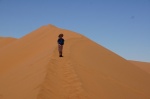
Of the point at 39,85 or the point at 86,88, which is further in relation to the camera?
the point at 86,88

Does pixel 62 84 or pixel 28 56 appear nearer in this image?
pixel 62 84

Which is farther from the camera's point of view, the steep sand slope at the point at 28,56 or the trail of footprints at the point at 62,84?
the steep sand slope at the point at 28,56

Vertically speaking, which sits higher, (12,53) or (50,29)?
(50,29)

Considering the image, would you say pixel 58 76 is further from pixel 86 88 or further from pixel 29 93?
pixel 29 93

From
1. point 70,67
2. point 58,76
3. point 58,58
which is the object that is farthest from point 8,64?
point 58,76

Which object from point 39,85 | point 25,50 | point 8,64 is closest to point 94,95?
point 39,85

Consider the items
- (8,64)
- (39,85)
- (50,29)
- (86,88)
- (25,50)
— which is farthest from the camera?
(50,29)

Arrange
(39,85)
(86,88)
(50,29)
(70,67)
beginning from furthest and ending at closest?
(50,29)
(70,67)
(86,88)
(39,85)

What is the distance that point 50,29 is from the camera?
2666 cm

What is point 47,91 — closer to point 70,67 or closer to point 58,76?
point 58,76

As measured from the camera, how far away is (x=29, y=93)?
7984mm

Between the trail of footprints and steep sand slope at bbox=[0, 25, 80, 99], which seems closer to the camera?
the trail of footprints

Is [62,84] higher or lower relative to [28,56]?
higher

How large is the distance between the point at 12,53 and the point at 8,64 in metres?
3.11
